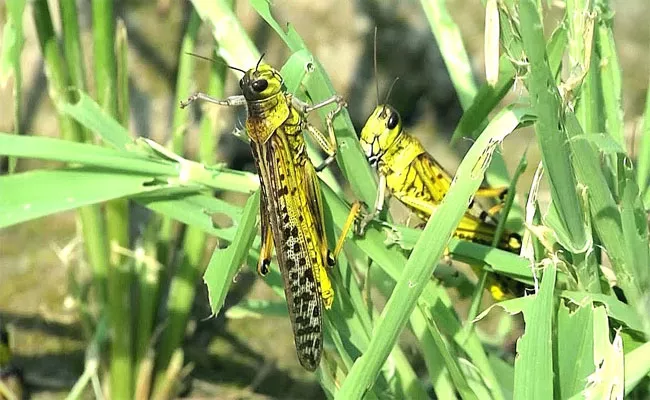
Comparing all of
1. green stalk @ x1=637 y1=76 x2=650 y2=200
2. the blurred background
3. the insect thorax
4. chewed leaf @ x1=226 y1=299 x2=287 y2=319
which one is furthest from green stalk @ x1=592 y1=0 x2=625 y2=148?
the blurred background

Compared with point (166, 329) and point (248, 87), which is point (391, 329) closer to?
point (248, 87)

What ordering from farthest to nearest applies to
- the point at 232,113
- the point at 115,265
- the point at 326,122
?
the point at 232,113 < the point at 115,265 < the point at 326,122

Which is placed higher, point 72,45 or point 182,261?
point 72,45

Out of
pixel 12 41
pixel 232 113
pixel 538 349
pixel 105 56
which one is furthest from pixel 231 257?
pixel 232 113

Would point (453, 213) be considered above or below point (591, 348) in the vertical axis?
above

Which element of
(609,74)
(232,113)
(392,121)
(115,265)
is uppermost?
(609,74)

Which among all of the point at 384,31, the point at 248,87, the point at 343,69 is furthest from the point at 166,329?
the point at 384,31

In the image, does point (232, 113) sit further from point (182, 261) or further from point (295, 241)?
point (295, 241)

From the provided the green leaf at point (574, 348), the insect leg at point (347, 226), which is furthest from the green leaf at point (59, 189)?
the green leaf at point (574, 348)
